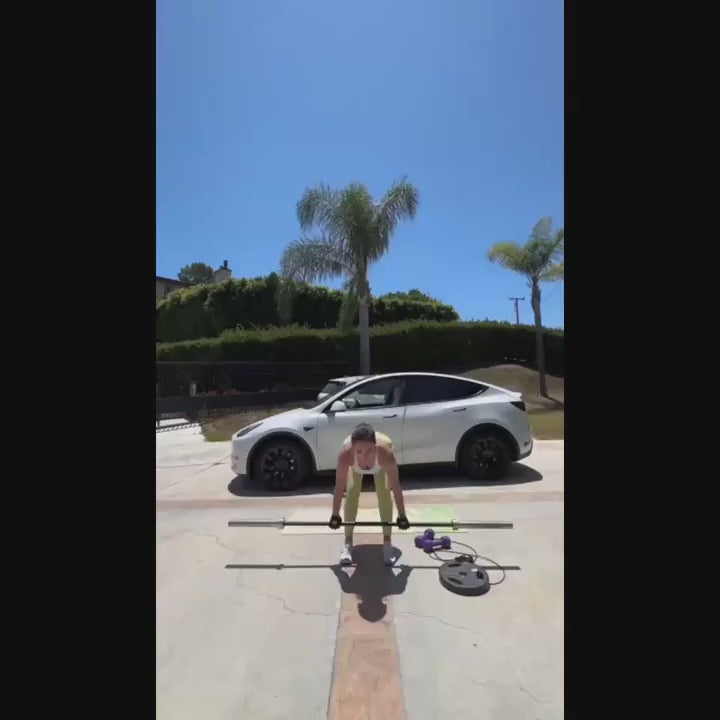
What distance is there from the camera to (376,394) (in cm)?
640

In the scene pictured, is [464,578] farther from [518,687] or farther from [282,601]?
[282,601]

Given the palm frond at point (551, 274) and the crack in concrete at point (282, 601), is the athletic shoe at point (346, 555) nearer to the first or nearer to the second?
the crack in concrete at point (282, 601)

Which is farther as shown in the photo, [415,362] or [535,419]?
[415,362]

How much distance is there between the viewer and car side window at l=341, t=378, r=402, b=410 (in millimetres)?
6336

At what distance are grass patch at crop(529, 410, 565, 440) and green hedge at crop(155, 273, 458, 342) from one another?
13.0m

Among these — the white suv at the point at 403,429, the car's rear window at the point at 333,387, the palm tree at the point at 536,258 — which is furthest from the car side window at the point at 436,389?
the palm tree at the point at 536,258

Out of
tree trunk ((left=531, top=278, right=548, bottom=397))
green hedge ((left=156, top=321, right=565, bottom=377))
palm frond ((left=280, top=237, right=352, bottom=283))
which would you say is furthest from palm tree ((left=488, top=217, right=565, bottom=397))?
palm frond ((left=280, top=237, right=352, bottom=283))
